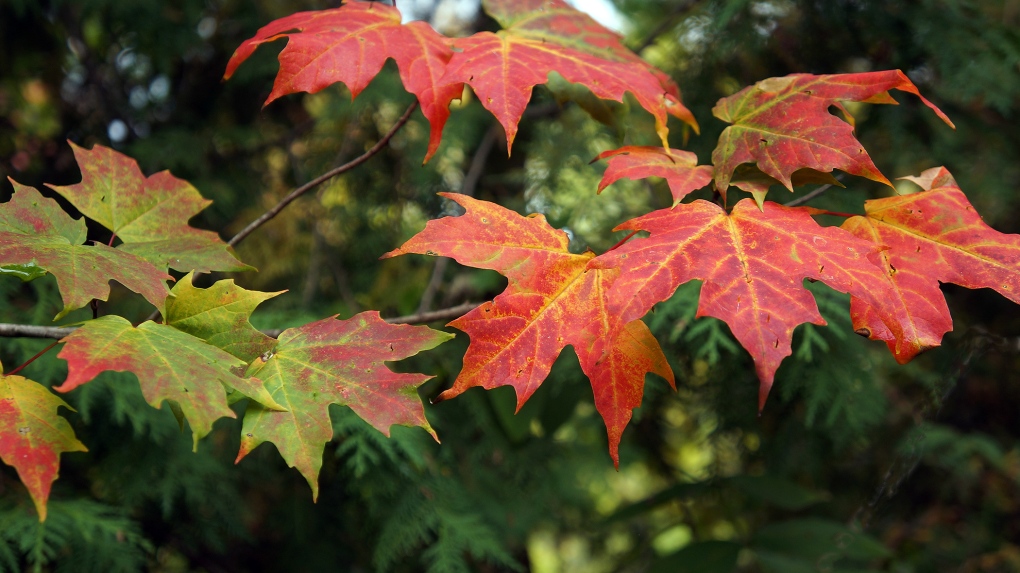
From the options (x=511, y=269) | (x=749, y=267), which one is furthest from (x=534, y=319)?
(x=749, y=267)

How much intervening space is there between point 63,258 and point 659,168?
635mm

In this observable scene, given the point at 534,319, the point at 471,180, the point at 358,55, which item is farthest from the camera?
the point at 471,180

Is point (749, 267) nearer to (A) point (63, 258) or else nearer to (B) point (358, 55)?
(B) point (358, 55)

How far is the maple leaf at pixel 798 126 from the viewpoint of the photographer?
771mm

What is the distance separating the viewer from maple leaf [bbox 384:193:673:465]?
716mm

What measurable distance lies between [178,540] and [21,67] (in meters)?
1.41

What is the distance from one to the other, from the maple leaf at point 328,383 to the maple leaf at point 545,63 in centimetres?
25

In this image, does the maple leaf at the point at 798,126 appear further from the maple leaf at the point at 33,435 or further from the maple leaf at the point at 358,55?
the maple leaf at the point at 33,435

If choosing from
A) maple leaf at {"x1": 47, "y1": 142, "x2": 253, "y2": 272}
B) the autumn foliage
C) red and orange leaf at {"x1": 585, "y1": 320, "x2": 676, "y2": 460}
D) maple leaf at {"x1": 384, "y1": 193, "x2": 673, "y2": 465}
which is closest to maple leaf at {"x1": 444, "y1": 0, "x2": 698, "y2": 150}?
the autumn foliage

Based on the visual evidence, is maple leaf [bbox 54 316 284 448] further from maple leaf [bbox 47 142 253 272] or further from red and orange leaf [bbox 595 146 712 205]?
red and orange leaf [bbox 595 146 712 205]

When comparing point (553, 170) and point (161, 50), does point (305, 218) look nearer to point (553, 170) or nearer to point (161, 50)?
point (161, 50)

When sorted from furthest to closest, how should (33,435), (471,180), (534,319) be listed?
1. (471,180)
2. (534,319)
3. (33,435)

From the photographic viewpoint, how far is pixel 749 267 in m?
0.68

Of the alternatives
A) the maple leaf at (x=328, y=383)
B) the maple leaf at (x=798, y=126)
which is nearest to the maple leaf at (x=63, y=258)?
the maple leaf at (x=328, y=383)
